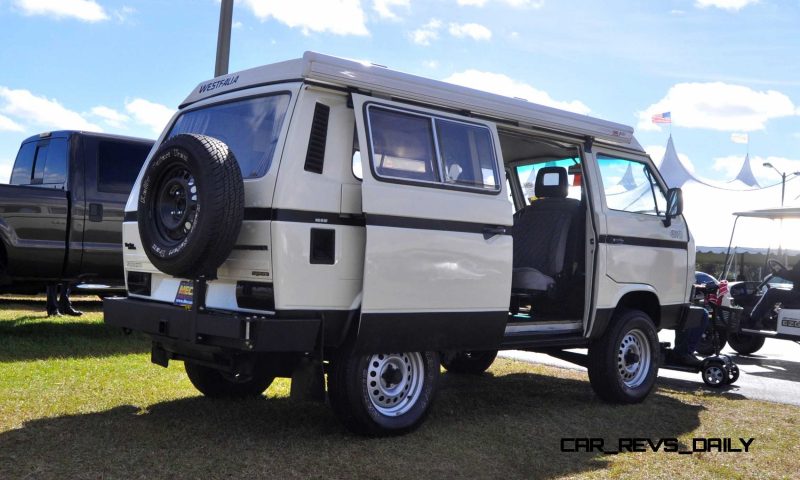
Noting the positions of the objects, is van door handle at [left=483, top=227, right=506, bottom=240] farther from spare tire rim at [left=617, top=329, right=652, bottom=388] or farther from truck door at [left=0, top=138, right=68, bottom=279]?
truck door at [left=0, top=138, right=68, bottom=279]

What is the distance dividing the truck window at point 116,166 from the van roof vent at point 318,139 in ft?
16.2

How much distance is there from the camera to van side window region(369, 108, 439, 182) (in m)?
5.14

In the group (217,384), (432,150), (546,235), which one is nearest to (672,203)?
(546,235)

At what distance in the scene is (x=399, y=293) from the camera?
201 inches

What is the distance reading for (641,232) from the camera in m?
7.26

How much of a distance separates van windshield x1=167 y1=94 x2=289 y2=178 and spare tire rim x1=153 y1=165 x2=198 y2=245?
0.37 meters

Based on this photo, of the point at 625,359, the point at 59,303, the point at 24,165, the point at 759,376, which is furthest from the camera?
the point at 59,303

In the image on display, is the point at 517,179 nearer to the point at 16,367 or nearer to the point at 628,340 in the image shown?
the point at 628,340

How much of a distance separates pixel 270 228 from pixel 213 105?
1.46m

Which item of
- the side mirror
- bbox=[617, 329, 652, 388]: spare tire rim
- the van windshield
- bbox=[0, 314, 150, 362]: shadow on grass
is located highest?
the van windshield

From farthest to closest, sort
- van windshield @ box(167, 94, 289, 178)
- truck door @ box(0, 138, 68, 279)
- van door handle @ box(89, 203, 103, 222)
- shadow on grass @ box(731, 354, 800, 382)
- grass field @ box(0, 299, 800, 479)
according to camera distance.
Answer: shadow on grass @ box(731, 354, 800, 382) → van door handle @ box(89, 203, 103, 222) → truck door @ box(0, 138, 68, 279) → van windshield @ box(167, 94, 289, 178) → grass field @ box(0, 299, 800, 479)

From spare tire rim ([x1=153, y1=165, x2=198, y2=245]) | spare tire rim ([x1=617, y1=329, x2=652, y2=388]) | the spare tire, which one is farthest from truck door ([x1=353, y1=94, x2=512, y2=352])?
spare tire rim ([x1=617, y1=329, x2=652, y2=388])

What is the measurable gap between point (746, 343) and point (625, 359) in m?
5.56

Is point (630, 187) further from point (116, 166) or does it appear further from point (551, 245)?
point (116, 166)
